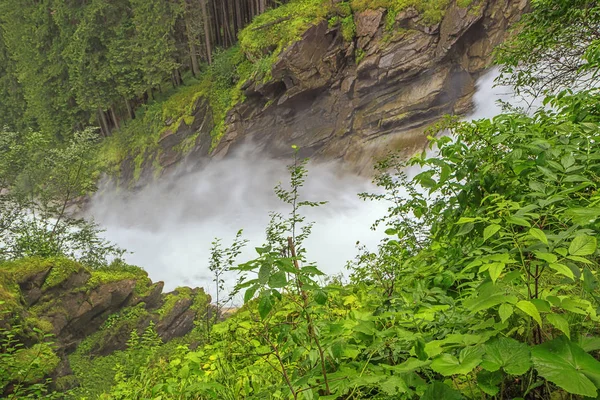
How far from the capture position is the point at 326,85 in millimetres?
14906

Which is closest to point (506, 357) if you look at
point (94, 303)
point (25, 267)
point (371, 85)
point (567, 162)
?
point (567, 162)

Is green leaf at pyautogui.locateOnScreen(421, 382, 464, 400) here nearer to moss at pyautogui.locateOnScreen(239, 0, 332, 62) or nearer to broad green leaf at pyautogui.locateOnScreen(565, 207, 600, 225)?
broad green leaf at pyautogui.locateOnScreen(565, 207, 600, 225)

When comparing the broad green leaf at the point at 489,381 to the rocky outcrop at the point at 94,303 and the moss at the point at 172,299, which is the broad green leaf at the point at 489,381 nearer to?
the rocky outcrop at the point at 94,303

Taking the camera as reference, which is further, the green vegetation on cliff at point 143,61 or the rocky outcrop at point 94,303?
the green vegetation on cliff at point 143,61

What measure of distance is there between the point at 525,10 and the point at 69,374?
48.3 ft

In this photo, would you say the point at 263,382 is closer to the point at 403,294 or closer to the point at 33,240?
the point at 403,294

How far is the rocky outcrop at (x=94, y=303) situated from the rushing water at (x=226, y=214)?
1621 millimetres

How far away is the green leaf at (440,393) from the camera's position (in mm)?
931

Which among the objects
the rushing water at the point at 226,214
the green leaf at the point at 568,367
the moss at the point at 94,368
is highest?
the rushing water at the point at 226,214

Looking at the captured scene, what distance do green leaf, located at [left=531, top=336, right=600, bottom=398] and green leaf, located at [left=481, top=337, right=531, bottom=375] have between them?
3cm

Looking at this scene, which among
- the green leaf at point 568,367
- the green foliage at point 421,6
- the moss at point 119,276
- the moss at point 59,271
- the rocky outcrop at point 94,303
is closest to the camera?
the green leaf at point 568,367

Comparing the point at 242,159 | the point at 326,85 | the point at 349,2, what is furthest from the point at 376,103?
the point at 242,159

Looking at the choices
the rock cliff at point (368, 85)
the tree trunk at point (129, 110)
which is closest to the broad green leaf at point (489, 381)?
the rock cliff at point (368, 85)

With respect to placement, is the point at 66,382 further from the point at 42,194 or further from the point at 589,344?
the point at 589,344
